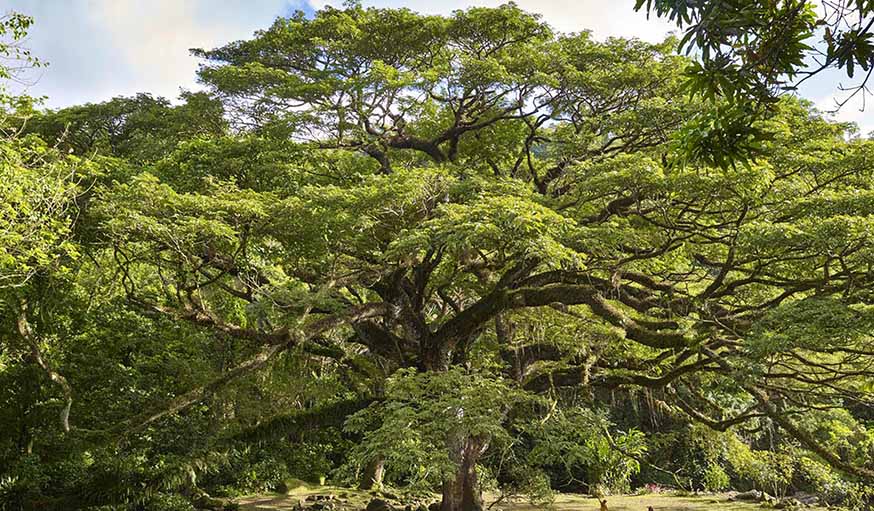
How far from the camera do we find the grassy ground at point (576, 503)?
9.82 m

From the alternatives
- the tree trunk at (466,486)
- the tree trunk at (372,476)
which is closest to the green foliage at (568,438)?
the tree trunk at (466,486)

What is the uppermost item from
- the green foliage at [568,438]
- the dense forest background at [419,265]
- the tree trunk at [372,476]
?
the dense forest background at [419,265]

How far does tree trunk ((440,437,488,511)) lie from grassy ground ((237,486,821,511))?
59.0 inches

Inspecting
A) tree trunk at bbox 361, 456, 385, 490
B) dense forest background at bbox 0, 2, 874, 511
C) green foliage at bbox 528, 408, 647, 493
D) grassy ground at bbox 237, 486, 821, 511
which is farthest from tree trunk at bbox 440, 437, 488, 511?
tree trunk at bbox 361, 456, 385, 490

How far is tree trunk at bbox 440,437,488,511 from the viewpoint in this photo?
7.43 m

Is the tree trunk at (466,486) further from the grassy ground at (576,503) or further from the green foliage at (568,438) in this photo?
the grassy ground at (576,503)

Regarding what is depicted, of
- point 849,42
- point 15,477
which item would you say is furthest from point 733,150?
point 15,477

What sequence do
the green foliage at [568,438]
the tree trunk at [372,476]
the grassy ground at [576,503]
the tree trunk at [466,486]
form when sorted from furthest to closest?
the tree trunk at [372,476], the grassy ground at [576,503], the tree trunk at [466,486], the green foliage at [568,438]

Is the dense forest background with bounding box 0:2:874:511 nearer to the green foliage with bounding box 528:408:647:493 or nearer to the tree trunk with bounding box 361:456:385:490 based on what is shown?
the green foliage with bounding box 528:408:647:493

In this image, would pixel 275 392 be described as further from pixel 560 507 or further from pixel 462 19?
pixel 462 19

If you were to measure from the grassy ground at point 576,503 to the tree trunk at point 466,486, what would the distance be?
1.50 metres

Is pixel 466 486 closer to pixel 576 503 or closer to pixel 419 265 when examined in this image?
pixel 419 265

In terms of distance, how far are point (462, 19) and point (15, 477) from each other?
30.4ft

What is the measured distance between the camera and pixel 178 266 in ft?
22.5
